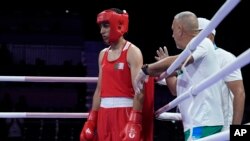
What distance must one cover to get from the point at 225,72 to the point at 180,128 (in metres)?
5.00

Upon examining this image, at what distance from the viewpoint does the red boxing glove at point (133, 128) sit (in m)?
2.02

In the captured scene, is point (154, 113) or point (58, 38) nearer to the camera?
point (154, 113)

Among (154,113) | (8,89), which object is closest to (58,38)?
(8,89)

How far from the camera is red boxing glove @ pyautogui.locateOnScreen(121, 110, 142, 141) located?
202 cm

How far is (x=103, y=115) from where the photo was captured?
2248 mm

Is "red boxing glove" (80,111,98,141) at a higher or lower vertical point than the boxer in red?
lower

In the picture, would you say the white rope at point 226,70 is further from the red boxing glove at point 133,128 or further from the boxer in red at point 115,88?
the boxer in red at point 115,88

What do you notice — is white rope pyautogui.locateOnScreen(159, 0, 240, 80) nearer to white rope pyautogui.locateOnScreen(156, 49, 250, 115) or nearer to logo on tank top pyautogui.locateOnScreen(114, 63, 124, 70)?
white rope pyautogui.locateOnScreen(156, 49, 250, 115)

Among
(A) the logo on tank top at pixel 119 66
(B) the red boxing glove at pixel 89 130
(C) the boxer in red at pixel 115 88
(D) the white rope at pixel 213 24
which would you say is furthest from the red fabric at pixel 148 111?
(D) the white rope at pixel 213 24

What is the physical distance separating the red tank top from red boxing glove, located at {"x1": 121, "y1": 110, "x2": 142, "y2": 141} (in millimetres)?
159

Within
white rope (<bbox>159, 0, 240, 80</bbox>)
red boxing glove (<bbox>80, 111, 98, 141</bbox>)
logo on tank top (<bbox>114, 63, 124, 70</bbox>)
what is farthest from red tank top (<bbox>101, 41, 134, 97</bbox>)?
white rope (<bbox>159, 0, 240, 80</bbox>)

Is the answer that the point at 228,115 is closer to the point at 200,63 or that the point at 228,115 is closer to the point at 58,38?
the point at 200,63

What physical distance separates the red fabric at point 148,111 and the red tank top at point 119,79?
8cm

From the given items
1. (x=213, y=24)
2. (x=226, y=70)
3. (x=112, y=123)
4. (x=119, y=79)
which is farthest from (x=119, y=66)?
(x=226, y=70)
